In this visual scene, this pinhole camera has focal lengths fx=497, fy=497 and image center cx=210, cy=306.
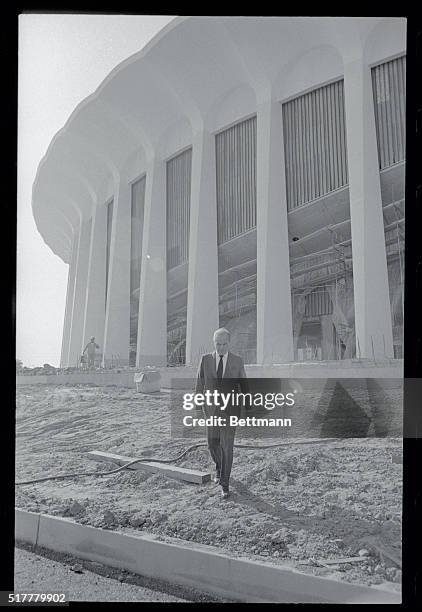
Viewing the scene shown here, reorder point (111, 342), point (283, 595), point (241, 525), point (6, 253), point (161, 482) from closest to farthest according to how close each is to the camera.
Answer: point (283, 595), point (6, 253), point (241, 525), point (161, 482), point (111, 342)

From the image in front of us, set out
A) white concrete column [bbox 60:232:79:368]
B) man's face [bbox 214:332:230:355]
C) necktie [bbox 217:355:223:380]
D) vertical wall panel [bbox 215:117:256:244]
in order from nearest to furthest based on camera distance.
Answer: necktie [bbox 217:355:223:380], man's face [bbox 214:332:230:355], white concrete column [bbox 60:232:79:368], vertical wall panel [bbox 215:117:256:244]

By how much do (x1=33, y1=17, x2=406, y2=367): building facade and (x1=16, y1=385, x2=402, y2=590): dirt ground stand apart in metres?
0.58

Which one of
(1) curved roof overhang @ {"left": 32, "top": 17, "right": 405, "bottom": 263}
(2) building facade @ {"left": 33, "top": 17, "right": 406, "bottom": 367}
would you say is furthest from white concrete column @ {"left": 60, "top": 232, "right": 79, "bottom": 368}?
(1) curved roof overhang @ {"left": 32, "top": 17, "right": 405, "bottom": 263}

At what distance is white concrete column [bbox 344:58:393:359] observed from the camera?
3.53 metres

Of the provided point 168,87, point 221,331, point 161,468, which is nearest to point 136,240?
point 221,331

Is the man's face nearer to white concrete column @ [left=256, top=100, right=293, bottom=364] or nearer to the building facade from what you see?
the building facade

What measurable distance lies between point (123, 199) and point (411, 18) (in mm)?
3294

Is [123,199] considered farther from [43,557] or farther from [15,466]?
[43,557]

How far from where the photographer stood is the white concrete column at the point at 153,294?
3916mm

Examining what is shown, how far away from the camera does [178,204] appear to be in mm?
4426

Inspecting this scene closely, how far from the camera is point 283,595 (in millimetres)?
2666

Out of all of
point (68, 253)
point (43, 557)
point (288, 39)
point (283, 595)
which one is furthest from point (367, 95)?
point (43, 557)

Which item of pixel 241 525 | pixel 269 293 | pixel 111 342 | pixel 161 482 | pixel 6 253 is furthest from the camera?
pixel 269 293

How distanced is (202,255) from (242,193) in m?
0.83
